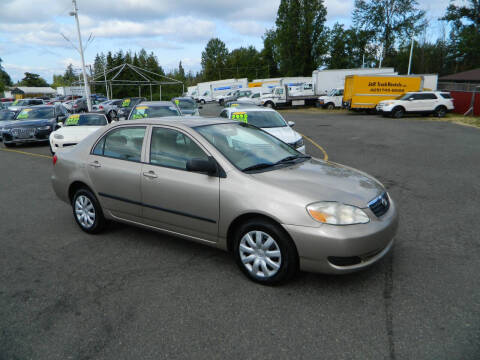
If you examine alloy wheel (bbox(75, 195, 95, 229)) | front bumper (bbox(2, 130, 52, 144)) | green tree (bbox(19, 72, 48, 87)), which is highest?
green tree (bbox(19, 72, 48, 87))

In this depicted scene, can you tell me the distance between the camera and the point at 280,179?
3.50m

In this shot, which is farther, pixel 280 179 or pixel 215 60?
pixel 215 60

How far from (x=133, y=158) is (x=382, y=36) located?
6160 centimetres

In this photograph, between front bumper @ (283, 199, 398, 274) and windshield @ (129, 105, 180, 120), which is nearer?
front bumper @ (283, 199, 398, 274)

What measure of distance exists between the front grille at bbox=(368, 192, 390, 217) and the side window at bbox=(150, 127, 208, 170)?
1.71 m

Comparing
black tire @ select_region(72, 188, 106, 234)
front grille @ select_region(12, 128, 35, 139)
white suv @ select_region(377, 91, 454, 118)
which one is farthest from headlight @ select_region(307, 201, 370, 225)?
white suv @ select_region(377, 91, 454, 118)

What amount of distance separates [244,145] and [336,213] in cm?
143

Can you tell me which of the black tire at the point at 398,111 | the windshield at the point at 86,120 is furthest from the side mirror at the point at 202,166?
the black tire at the point at 398,111

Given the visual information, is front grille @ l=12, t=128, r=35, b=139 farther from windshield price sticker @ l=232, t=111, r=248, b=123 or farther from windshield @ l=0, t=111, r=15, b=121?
windshield price sticker @ l=232, t=111, r=248, b=123

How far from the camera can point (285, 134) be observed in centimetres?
928

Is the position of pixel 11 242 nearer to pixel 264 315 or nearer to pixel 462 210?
pixel 264 315

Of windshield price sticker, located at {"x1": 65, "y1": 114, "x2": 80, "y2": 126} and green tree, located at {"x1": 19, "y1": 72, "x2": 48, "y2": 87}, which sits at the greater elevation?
green tree, located at {"x1": 19, "y1": 72, "x2": 48, "y2": 87}

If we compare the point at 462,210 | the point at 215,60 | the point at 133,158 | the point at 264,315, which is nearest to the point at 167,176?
the point at 133,158

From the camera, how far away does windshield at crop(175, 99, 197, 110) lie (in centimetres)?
1734
